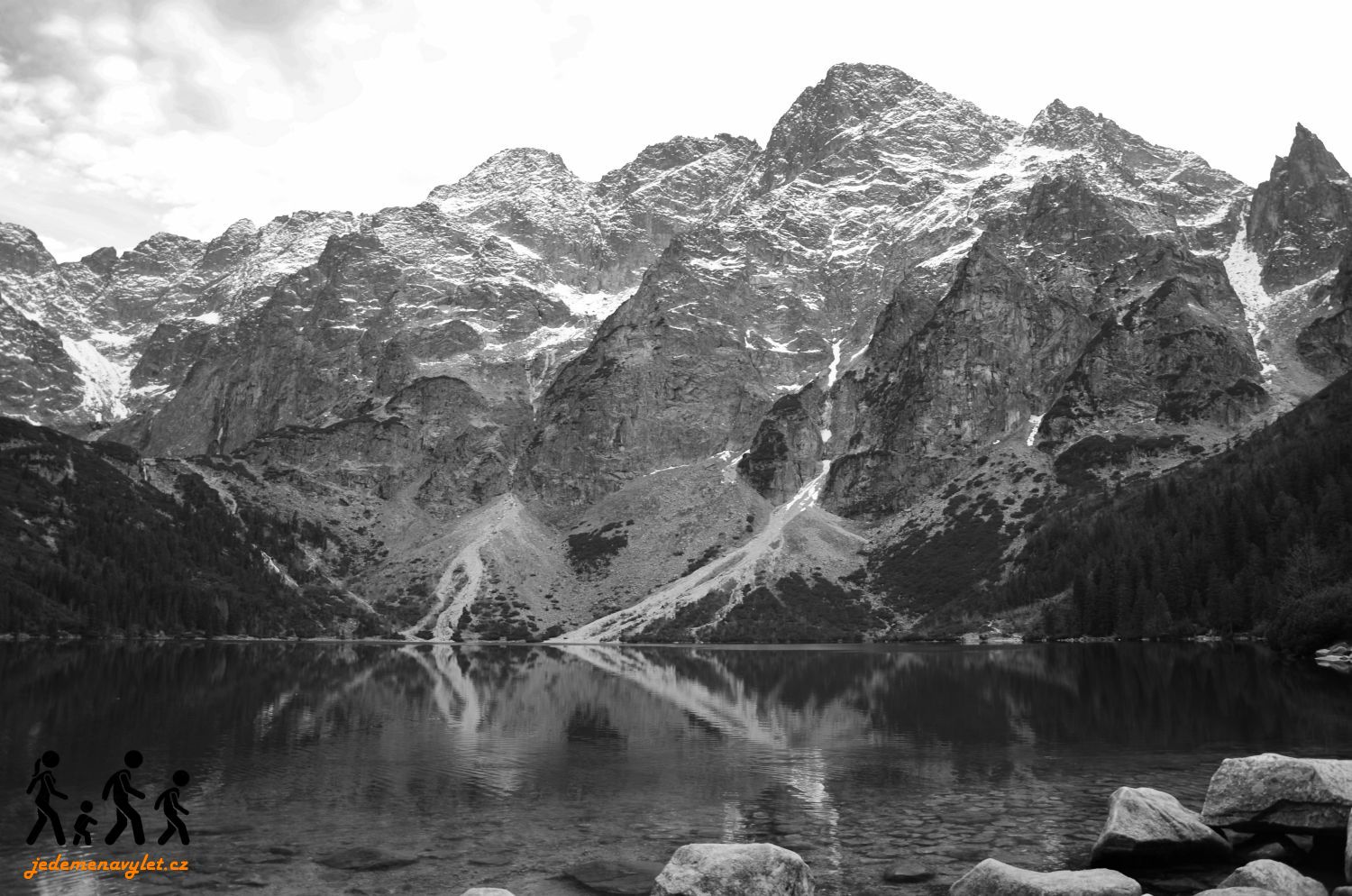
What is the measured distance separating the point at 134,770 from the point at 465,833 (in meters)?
22.6

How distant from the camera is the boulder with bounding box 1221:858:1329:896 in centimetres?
2364

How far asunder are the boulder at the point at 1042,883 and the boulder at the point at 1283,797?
833cm

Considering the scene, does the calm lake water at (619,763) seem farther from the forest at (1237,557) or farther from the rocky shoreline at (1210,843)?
the forest at (1237,557)

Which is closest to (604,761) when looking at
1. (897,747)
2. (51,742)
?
(897,747)

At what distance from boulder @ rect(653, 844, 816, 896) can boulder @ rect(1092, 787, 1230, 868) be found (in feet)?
33.6

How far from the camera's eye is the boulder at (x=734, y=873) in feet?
76.7

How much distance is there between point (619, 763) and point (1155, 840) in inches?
1185

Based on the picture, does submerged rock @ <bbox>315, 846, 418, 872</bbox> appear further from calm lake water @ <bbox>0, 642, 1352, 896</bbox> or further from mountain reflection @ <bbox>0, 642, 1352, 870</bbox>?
mountain reflection @ <bbox>0, 642, 1352, 870</bbox>

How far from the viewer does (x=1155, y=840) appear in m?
28.8

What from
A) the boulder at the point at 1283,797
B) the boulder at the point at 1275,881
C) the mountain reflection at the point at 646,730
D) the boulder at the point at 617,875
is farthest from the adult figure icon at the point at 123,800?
the boulder at the point at 1283,797

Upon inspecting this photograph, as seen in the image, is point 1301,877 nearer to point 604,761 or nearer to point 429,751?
point 604,761

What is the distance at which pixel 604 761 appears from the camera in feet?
175

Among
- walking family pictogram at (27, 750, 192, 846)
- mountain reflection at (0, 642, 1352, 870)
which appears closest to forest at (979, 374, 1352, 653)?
mountain reflection at (0, 642, 1352, 870)

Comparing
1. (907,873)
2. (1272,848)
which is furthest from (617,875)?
(1272,848)
